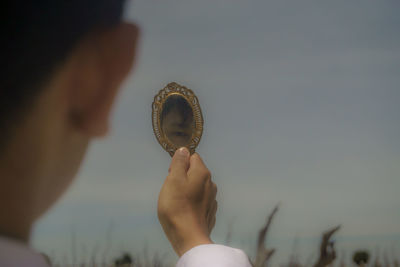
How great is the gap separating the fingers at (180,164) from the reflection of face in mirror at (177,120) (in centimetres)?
Answer: 9

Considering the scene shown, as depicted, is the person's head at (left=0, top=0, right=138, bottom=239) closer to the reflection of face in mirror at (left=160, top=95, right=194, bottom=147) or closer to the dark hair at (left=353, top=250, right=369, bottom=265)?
the reflection of face in mirror at (left=160, top=95, right=194, bottom=147)

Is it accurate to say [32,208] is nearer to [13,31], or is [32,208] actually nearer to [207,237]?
[13,31]

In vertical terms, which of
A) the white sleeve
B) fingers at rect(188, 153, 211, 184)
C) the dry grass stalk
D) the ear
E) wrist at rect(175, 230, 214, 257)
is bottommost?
the dry grass stalk

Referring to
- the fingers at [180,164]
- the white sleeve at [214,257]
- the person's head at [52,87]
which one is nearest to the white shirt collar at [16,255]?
the person's head at [52,87]

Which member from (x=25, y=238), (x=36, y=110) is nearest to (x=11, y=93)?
(x=36, y=110)

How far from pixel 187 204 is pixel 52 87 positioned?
55cm

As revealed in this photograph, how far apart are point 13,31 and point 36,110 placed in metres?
0.08

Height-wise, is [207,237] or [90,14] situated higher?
[90,14]

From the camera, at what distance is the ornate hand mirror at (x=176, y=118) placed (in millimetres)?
1225

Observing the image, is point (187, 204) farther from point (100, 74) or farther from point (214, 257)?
point (100, 74)

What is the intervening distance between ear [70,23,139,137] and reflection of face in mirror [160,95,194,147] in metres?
0.71

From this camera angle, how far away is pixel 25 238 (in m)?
0.44

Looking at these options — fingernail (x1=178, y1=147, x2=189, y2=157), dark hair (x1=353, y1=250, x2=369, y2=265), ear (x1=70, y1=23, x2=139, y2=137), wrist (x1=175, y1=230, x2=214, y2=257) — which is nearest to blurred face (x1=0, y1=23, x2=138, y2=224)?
ear (x1=70, y1=23, x2=139, y2=137)

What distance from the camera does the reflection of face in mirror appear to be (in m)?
1.23
